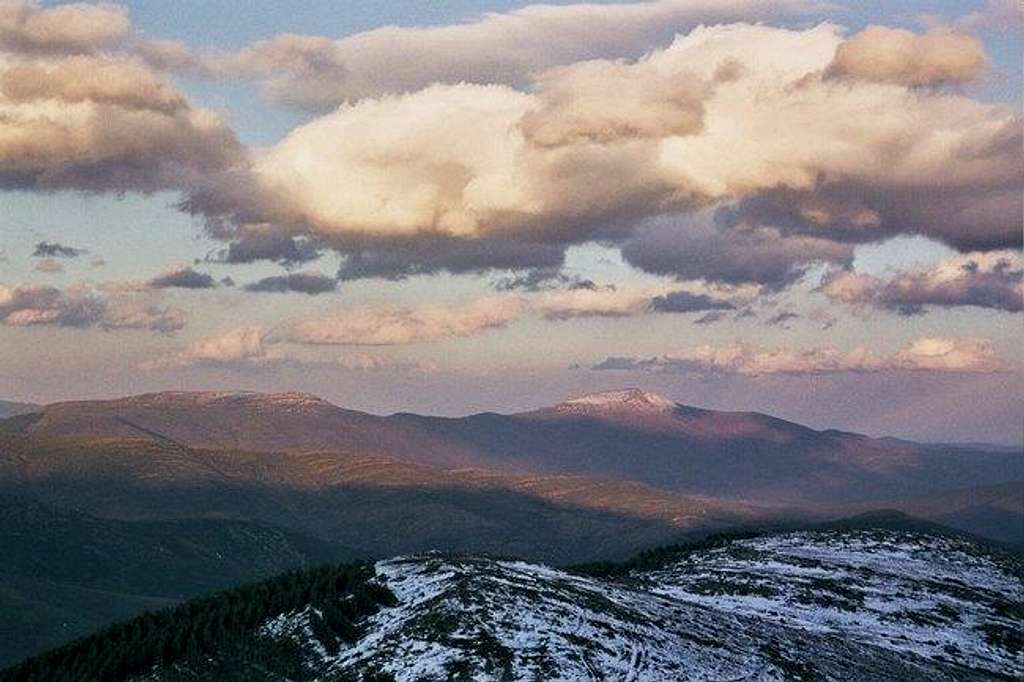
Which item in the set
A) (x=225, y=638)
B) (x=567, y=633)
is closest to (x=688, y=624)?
(x=567, y=633)

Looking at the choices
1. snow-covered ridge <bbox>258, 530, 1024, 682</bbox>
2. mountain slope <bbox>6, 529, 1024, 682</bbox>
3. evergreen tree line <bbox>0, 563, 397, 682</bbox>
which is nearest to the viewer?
snow-covered ridge <bbox>258, 530, 1024, 682</bbox>

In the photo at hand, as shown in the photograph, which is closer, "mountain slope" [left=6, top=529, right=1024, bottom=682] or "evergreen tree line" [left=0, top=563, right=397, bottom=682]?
"mountain slope" [left=6, top=529, right=1024, bottom=682]

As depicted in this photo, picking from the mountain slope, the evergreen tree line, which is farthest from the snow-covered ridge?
the evergreen tree line

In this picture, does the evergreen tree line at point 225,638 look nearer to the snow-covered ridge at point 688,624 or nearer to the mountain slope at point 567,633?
the mountain slope at point 567,633

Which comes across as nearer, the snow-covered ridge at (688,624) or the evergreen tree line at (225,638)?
the snow-covered ridge at (688,624)

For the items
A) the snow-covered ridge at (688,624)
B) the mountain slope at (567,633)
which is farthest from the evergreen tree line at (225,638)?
the snow-covered ridge at (688,624)

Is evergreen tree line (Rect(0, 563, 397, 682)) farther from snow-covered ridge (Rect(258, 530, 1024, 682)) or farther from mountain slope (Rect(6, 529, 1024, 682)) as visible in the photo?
snow-covered ridge (Rect(258, 530, 1024, 682))

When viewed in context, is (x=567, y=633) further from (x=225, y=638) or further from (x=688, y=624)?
(x=225, y=638)
